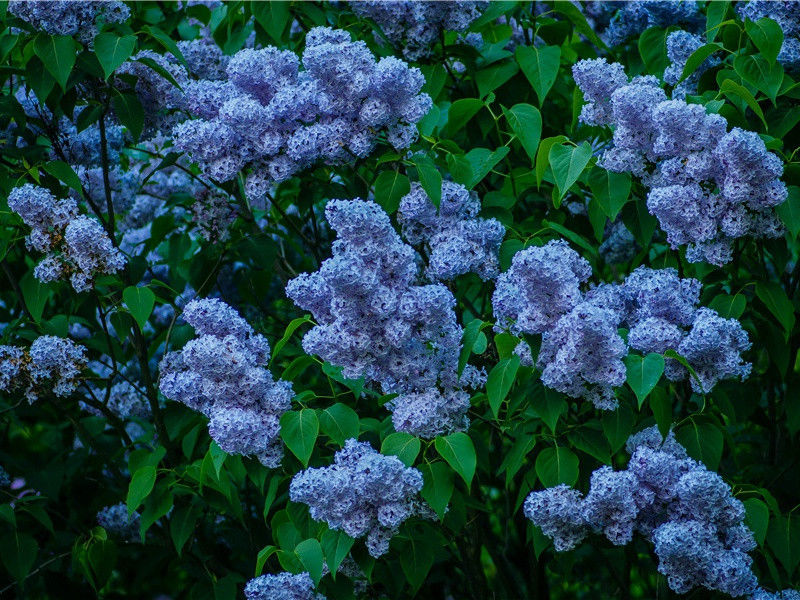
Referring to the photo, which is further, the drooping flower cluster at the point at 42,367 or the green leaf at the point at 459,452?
the drooping flower cluster at the point at 42,367

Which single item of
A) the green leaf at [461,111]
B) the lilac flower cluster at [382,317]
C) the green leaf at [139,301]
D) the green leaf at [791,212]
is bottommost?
the lilac flower cluster at [382,317]

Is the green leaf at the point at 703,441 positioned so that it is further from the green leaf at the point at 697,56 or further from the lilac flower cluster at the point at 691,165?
the green leaf at the point at 697,56

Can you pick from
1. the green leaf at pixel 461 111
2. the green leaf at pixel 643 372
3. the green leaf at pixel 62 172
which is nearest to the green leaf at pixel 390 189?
the green leaf at pixel 461 111

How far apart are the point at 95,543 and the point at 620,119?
7.65 ft

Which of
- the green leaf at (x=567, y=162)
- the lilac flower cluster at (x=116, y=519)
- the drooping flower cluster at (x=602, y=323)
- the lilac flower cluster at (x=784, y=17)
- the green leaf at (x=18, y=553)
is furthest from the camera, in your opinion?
the lilac flower cluster at (x=116, y=519)

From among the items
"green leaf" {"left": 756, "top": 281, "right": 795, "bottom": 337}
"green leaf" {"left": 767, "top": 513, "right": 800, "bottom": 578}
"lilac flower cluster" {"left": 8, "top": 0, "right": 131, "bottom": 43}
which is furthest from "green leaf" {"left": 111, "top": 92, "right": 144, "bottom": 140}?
"green leaf" {"left": 767, "top": 513, "right": 800, "bottom": 578}

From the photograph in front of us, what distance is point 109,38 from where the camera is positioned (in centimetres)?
360

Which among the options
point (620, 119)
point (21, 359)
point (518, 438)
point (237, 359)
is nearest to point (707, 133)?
point (620, 119)

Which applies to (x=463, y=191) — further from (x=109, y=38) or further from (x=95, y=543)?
(x=95, y=543)

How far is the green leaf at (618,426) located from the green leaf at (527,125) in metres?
0.95

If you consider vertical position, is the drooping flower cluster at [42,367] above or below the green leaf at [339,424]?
above

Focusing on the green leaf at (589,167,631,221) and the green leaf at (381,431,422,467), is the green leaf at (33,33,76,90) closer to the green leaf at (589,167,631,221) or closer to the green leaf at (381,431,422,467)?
the green leaf at (381,431,422,467)

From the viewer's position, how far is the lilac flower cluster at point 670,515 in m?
2.90

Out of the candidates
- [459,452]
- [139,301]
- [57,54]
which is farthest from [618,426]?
[57,54]
